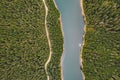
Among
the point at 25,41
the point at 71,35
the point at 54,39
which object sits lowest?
the point at 25,41

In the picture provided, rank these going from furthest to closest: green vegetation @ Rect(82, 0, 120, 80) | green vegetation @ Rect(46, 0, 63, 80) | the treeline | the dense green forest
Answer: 1. green vegetation @ Rect(46, 0, 63, 80)
2. green vegetation @ Rect(82, 0, 120, 80)
3. the dense green forest
4. the treeline

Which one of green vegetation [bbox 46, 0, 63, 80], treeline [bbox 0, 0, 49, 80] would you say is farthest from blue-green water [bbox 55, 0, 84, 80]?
treeline [bbox 0, 0, 49, 80]

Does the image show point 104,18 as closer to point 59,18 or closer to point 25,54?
point 59,18

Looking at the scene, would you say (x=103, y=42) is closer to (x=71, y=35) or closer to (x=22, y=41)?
(x=71, y=35)

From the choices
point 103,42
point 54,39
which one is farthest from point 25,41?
point 103,42

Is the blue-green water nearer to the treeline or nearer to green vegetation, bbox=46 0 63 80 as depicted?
green vegetation, bbox=46 0 63 80

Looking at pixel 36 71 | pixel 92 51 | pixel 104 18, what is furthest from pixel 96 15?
pixel 36 71

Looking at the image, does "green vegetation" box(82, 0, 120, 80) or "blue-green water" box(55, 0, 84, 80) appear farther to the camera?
"blue-green water" box(55, 0, 84, 80)
